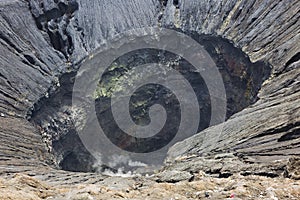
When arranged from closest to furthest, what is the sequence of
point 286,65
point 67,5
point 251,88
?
1. point 286,65
2. point 251,88
3. point 67,5

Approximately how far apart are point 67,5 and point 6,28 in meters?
9.35

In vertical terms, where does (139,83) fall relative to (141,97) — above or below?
above

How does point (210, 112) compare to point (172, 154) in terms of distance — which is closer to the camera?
point (172, 154)

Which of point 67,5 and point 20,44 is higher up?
point 67,5

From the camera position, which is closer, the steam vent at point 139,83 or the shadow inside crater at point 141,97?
the steam vent at point 139,83

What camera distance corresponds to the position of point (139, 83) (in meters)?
53.5

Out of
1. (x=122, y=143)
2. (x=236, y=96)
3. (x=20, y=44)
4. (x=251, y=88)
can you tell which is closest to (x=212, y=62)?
(x=236, y=96)

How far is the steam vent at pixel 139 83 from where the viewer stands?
3094 centimetres

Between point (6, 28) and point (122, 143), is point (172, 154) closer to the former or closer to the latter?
point (122, 143)

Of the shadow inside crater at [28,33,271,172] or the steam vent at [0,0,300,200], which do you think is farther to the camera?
the shadow inside crater at [28,33,271,172]

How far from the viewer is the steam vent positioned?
30938 millimetres

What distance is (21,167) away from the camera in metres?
30.2

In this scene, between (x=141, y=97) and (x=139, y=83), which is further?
(x=141, y=97)

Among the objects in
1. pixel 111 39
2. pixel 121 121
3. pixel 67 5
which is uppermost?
pixel 67 5
